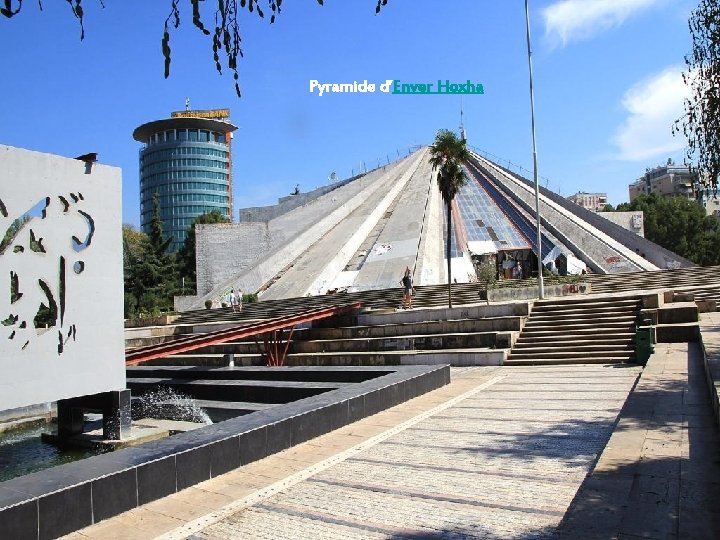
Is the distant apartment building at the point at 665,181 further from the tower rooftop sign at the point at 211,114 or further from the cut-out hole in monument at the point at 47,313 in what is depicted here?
the cut-out hole in monument at the point at 47,313

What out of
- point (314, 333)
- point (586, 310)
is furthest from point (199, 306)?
point (586, 310)

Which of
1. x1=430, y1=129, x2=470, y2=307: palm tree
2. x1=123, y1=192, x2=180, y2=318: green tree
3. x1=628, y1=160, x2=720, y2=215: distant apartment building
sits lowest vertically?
x1=123, y1=192, x2=180, y2=318: green tree

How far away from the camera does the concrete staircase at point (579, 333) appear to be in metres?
11.8

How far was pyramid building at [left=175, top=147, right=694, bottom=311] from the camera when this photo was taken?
1014 inches

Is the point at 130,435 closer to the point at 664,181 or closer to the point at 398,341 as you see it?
the point at 398,341

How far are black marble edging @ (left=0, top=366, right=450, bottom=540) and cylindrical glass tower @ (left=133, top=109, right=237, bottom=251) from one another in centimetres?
8499

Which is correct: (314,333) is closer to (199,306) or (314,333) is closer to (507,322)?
(507,322)

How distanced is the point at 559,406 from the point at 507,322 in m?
6.54

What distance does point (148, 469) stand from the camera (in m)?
4.60

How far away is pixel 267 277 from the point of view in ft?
92.6

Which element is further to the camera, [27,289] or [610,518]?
[27,289]

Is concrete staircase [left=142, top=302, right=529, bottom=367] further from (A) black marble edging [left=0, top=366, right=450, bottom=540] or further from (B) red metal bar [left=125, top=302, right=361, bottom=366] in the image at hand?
(A) black marble edging [left=0, top=366, right=450, bottom=540]

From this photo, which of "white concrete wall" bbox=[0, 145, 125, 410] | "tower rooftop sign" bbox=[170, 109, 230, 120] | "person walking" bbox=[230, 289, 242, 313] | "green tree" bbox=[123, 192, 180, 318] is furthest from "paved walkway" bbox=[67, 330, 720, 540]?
"tower rooftop sign" bbox=[170, 109, 230, 120]

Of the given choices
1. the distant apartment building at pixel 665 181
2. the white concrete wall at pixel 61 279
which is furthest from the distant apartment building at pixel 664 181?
the white concrete wall at pixel 61 279
